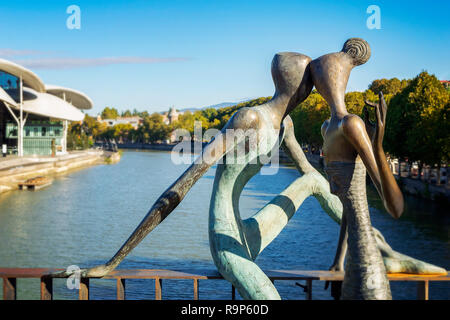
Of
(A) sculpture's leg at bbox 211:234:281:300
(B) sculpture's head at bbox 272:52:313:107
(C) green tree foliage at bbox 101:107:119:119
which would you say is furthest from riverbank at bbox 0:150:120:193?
(C) green tree foliage at bbox 101:107:119:119

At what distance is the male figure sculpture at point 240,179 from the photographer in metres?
3.99

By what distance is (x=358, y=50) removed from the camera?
400 cm

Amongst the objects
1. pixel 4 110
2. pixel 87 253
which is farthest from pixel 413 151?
pixel 4 110

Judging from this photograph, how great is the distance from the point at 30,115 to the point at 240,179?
52314mm

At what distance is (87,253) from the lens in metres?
14.1

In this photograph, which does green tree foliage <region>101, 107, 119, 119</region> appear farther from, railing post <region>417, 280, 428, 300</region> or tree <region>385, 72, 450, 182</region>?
railing post <region>417, 280, 428, 300</region>

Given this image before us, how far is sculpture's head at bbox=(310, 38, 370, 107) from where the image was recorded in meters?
3.98

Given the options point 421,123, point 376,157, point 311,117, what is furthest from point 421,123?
point 311,117

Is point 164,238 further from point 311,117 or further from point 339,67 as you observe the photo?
point 311,117

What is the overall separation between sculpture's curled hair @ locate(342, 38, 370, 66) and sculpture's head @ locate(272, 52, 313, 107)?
0.34 m

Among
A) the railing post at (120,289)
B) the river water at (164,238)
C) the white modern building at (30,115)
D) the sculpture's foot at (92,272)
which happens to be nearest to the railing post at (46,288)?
the sculpture's foot at (92,272)
